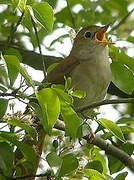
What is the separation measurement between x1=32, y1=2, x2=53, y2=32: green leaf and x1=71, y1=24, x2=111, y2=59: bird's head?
6.71ft

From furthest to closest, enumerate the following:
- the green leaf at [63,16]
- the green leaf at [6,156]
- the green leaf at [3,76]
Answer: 1. the green leaf at [63,16]
2. the green leaf at [6,156]
3. the green leaf at [3,76]

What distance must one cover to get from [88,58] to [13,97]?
226 cm

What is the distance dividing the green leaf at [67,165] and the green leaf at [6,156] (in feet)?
0.93

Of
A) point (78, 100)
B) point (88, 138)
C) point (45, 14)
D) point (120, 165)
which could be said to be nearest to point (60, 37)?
point (78, 100)

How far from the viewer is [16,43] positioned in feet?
16.2

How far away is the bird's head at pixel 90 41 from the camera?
15.1 ft

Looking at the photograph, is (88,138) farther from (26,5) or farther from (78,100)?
(26,5)

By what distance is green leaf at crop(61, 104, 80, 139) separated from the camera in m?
2.40

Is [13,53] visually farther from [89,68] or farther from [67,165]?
[67,165]

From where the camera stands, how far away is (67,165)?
2.49 meters

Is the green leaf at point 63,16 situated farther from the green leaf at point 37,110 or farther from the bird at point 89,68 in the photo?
the green leaf at point 37,110

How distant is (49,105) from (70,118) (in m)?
0.20

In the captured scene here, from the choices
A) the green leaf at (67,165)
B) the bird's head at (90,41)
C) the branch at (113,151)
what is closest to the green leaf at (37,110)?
the green leaf at (67,165)

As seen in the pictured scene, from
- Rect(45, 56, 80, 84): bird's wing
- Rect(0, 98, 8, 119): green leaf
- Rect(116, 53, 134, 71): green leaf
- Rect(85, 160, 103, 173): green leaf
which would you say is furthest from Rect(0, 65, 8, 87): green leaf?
Rect(45, 56, 80, 84): bird's wing
